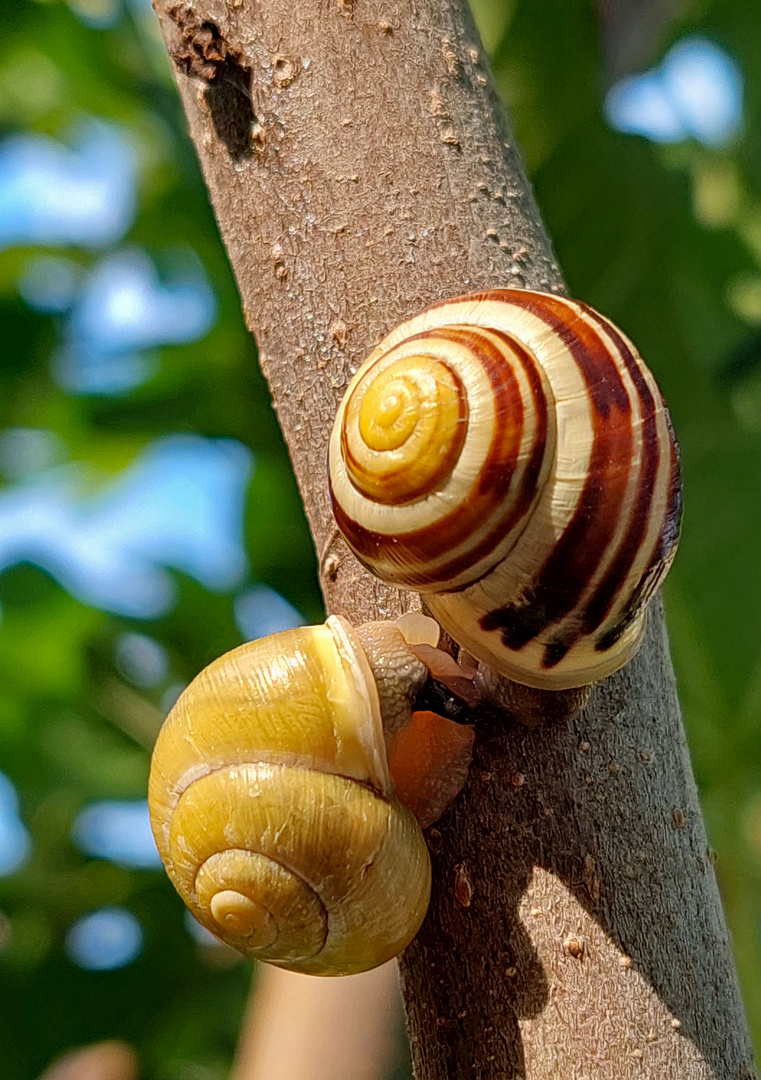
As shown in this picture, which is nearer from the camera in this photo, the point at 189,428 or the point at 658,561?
the point at 658,561

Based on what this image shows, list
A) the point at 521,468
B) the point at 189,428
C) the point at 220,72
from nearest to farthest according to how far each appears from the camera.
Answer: the point at 521,468
the point at 220,72
the point at 189,428

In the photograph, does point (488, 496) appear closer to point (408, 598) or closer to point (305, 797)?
point (408, 598)

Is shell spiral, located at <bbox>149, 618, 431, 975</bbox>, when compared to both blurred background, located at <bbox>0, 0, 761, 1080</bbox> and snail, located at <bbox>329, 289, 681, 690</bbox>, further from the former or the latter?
blurred background, located at <bbox>0, 0, 761, 1080</bbox>

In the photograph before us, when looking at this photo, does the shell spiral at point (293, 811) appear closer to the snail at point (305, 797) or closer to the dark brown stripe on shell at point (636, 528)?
the snail at point (305, 797)

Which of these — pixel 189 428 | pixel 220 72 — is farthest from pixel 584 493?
pixel 189 428

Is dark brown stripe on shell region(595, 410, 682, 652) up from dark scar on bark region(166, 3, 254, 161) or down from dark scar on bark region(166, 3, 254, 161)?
down

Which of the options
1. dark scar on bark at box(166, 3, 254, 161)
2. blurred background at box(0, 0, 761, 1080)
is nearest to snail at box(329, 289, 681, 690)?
dark scar on bark at box(166, 3, 254, 161)
